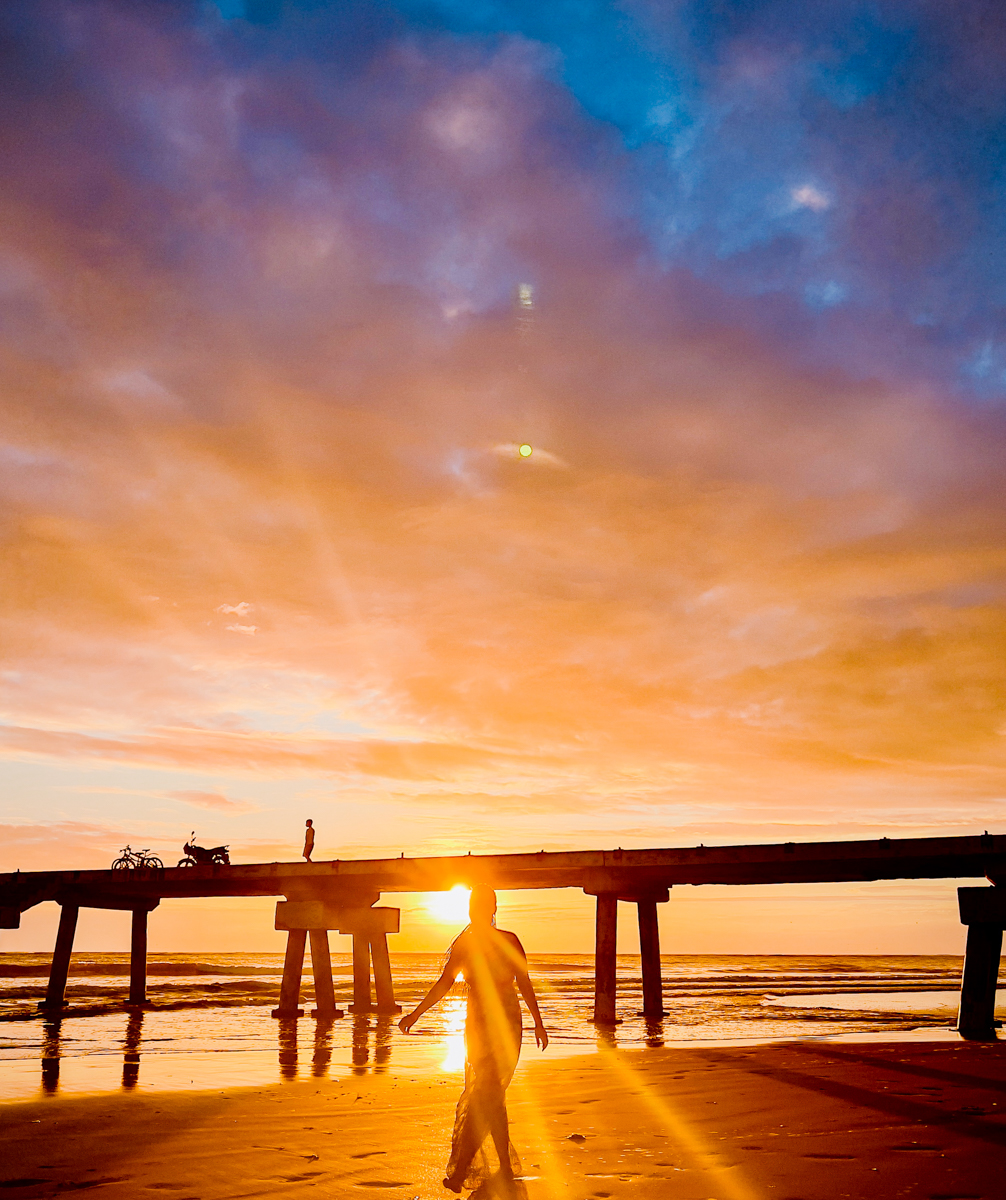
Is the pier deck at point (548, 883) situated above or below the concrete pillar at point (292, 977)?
above

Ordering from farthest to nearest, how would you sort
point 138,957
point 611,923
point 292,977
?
point 138,957 < point 292,977 < point 611,923

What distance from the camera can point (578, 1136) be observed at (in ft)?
26.9

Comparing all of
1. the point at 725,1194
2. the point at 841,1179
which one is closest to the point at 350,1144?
the point at 725,1194

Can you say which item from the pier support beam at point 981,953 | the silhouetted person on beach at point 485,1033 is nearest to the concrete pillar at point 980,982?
the pier support beam at point 981,953

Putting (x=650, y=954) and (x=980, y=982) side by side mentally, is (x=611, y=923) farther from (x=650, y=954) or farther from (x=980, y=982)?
(x=980, y=982)

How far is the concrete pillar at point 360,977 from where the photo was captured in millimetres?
24859

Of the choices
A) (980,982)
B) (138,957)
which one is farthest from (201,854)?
(980,982)

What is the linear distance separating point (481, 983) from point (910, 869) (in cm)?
1681

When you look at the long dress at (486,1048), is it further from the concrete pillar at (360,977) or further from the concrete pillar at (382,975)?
the concrete pillar at (382,975)

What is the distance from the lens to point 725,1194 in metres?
6.17

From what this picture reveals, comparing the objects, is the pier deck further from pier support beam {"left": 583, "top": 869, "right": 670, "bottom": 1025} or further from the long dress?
the long dress

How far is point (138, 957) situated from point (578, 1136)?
2623cm

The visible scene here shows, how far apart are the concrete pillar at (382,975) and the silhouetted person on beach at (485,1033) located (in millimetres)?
19607

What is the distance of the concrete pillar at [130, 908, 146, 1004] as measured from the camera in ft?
97.5
